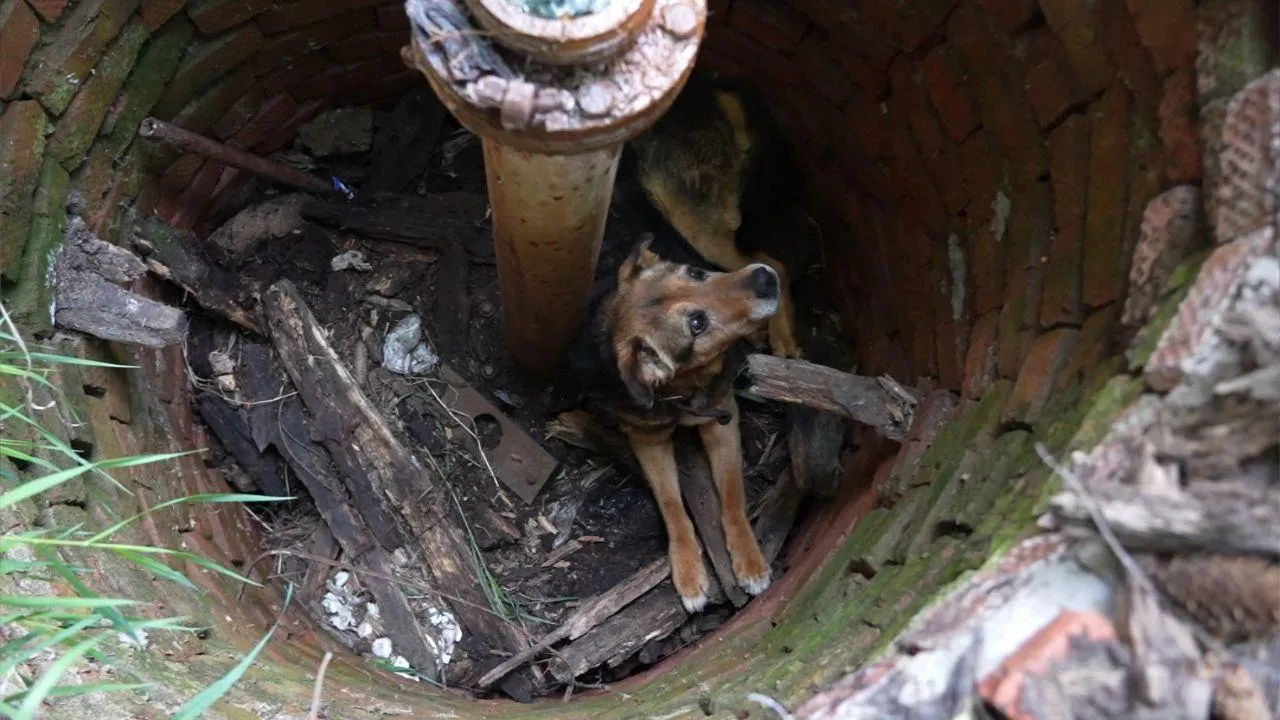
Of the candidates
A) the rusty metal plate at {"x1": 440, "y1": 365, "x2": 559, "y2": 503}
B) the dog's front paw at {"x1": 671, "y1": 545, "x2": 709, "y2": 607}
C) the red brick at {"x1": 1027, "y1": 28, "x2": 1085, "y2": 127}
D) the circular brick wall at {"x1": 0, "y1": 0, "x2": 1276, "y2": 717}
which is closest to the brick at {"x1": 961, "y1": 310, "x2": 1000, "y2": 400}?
the circular brick wall at {"x1": 0, "y1": 0, "x2": 1276, "y2": 717}

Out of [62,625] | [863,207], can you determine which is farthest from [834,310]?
[62,625]

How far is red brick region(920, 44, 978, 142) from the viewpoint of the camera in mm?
2506

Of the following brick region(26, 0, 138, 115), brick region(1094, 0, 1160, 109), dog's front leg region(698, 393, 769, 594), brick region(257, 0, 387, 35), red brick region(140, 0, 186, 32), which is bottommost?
dog's front leg region(698, 393, 769, 594)

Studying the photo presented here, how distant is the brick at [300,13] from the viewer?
9.90 ft

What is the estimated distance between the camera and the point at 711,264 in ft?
12.1

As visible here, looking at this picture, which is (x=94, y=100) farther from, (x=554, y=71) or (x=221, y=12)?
(x=554, y=71)

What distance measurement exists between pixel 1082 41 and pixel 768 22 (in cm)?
128

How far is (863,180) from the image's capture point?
318 centimetres

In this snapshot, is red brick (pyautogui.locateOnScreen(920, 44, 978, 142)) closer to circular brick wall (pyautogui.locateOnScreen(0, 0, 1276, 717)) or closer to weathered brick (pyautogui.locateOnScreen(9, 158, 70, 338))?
circular brick wall (pyautogui.locateOnScreen(0, 0, 1276, 717))

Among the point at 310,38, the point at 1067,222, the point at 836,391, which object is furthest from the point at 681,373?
the point at 310,38

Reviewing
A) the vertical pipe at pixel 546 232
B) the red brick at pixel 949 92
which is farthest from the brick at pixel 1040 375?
the vertical pipe at pixel 546 232

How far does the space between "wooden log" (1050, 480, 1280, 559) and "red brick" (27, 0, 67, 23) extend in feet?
9.67

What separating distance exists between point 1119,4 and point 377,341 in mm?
2971

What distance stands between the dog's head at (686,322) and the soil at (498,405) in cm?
66
